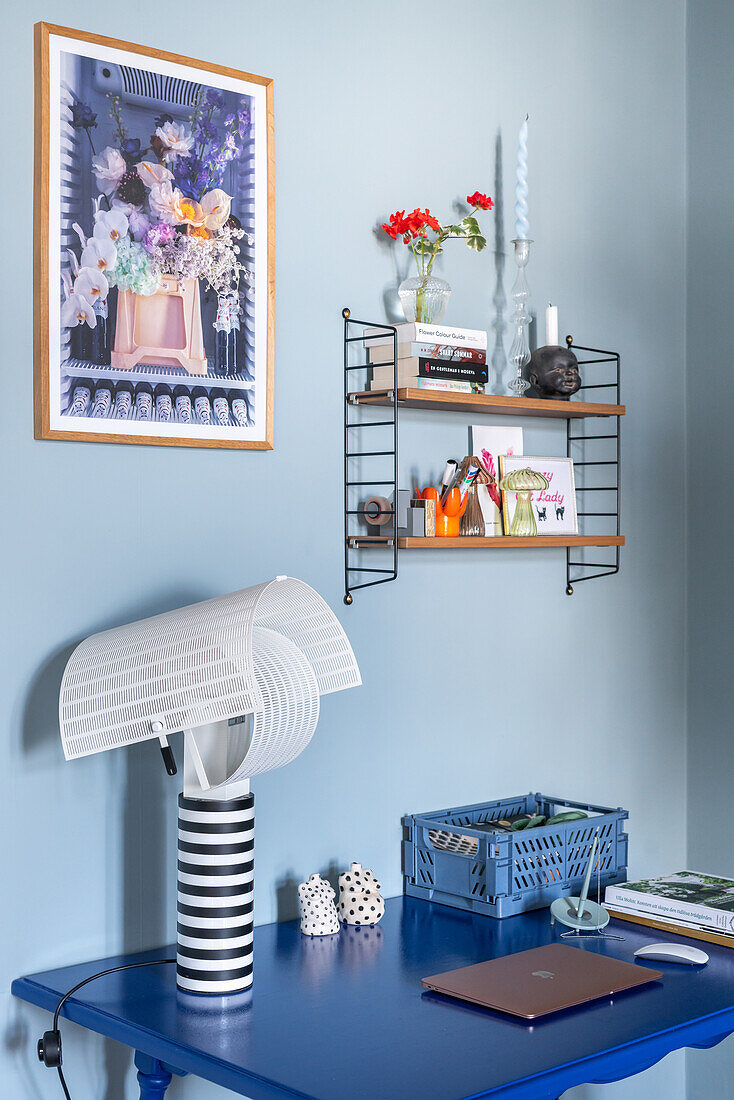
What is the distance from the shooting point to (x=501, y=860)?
1958mm

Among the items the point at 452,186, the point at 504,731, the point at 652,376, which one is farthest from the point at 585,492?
the point at 452,186

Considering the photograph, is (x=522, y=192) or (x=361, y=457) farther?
(x=522, y=192)

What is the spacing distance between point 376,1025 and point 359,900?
45 cm

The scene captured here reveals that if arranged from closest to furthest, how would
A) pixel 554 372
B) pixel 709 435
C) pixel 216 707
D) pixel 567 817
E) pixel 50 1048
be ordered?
pixel 216 707 → pixel 50 1048 → pixel 567 817 → pixel 554 372 → pixel 709 435

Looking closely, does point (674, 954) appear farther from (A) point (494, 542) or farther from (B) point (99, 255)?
(B) point (99, 255)

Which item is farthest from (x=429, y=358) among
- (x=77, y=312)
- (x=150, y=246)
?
(x=77, y=312)

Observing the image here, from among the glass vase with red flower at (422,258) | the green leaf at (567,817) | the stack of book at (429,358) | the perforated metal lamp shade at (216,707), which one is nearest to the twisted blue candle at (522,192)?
the glass vase with red flower at (422,258)

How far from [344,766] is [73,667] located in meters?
0.66

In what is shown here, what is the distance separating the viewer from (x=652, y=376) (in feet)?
8.85

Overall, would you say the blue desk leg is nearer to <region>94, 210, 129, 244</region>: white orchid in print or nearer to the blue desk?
the blue desk

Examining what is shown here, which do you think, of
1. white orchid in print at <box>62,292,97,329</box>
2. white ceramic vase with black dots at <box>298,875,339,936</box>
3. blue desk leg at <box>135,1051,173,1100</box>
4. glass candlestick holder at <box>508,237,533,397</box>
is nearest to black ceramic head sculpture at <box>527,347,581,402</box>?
glass candlestick holder at <box>508,237,533,397</box>

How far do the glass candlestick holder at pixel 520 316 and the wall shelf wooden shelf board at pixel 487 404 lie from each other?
1.9 inches

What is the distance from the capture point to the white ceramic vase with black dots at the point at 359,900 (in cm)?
192

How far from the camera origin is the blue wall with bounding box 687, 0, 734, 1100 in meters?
2.67
